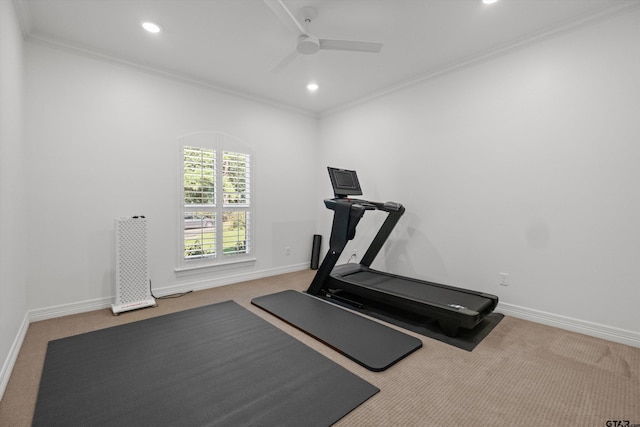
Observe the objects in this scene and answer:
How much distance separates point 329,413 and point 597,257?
2719 mm

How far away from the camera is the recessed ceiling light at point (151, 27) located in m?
2.75

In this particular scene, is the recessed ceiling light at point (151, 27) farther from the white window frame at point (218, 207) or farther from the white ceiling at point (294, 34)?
the white window frame at point (218, 207)

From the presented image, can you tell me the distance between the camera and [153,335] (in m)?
2.62

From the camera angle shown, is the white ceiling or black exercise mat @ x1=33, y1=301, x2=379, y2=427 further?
the white ceiling

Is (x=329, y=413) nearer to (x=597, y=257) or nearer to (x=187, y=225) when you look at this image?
(x=597, y=257)

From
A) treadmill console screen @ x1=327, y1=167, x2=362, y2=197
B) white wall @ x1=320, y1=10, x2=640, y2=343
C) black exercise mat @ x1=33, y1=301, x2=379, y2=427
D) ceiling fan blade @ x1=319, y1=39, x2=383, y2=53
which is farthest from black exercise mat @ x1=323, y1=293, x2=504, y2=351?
ceiling fan blade @ x1=319, y1=39, x2=383, y2=53

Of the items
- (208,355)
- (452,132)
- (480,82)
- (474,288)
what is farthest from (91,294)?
(480,82)

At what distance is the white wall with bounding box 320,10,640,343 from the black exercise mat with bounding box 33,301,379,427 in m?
2.17

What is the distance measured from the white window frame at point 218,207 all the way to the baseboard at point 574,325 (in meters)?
3.42

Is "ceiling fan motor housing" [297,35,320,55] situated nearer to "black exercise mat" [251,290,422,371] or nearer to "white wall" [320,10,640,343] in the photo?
"white wall" [320,10,640,343]

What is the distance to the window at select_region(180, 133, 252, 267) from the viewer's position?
3.88m

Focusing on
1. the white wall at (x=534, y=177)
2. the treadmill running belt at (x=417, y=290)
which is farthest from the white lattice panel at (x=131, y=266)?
the white wall at (x=534, y=177)

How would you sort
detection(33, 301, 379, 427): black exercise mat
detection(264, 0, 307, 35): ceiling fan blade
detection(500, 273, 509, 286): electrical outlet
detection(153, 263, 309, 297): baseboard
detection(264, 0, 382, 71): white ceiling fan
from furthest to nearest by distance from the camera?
detection(153, 263, 309, 297): baseboard < detection(500, 273, 509, 286): electrical outlet < detection(264, 0, 382, 71): white ceiling fan < detection(264, 0, 307, 35): ceiling fan blade < detection(33, 301, 379, 427): black exercise mat

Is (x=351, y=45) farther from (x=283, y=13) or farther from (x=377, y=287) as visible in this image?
(x=377, y=287)
